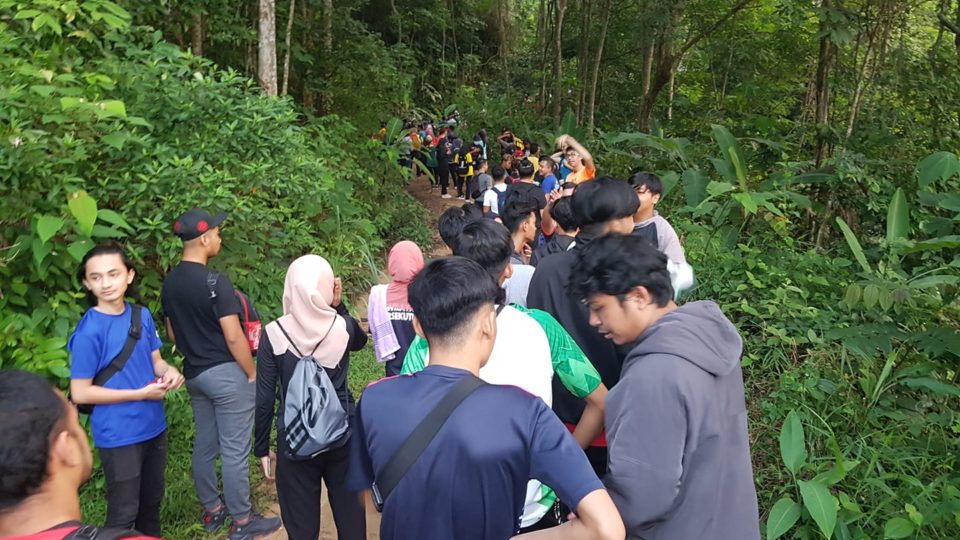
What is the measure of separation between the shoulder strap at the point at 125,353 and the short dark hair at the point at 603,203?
7.24 ft

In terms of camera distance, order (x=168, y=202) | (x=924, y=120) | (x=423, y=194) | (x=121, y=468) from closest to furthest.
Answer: (x=121, y=468) → (x=168, y=202) → (x=924, y=120) → (x=423, y=194)

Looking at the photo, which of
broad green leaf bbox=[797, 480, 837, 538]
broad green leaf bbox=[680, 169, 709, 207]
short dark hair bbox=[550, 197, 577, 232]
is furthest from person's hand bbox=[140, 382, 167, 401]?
broad green leaf bbox=[680, 169, 709, 207]

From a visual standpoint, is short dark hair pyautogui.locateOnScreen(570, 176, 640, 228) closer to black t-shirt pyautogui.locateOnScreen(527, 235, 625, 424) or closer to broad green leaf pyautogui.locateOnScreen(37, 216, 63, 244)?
black t-shirt pyautogui.locateOnScreen(527, 235, 625, 424)

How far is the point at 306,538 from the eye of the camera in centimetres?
296

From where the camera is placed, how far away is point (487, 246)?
2680mm

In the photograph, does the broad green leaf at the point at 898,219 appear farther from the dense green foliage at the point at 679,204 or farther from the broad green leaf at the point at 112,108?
the broad green leaf at the point at 112,108

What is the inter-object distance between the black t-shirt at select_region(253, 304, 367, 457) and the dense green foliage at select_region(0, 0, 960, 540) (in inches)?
47.1

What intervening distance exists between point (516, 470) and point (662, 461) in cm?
39

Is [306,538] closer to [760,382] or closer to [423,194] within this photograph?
[760,382]

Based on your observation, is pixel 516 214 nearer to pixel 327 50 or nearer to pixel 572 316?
pixel 572 316

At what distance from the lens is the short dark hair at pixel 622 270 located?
6.09 feet

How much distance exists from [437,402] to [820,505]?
244 cm

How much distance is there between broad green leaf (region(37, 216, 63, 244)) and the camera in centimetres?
324

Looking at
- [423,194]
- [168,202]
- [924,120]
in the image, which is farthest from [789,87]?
[168,202]
